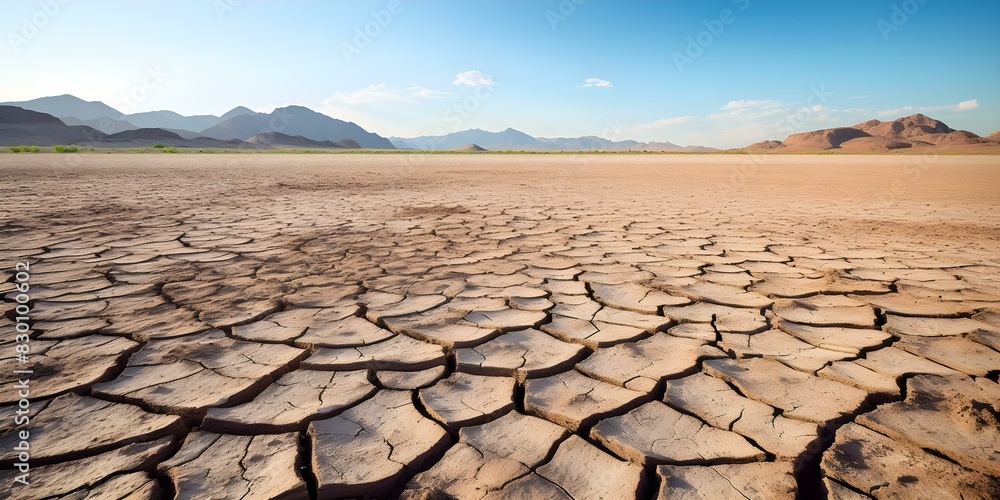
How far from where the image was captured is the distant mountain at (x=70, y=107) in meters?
115

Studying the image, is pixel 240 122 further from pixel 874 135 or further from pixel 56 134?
pixel 874 135

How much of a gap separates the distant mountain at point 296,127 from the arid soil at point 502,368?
373 feet

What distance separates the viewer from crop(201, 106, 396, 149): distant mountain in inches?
4417

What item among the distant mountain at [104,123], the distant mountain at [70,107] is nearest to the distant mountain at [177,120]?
the distant mountain at [70,107]

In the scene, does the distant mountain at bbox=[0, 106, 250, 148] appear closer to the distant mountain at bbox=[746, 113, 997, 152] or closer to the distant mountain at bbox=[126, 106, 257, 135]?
the distant mountain at bbox=[746, 113, 997, 152]

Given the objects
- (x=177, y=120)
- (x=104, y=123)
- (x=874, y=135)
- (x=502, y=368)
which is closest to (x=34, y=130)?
(x=104, y=123)

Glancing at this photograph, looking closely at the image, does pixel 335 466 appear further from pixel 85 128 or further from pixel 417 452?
pixel 85 128

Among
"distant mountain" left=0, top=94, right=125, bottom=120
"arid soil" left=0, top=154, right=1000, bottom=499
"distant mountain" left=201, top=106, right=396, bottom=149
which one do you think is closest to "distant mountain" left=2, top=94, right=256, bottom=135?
"distant mountain" left=0, top=94, right=125, bottom=120

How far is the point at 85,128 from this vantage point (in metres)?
51.0

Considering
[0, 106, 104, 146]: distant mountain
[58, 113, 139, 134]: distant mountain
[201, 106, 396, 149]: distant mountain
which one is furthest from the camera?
[201, 106, 396, 149]: distant mountain

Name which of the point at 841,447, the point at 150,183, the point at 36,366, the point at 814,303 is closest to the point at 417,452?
the point at 841,447

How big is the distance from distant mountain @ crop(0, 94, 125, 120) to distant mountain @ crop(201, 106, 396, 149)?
23.0 meters

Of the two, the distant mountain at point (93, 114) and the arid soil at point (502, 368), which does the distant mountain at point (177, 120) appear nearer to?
the distant mountain at point (93, 114)

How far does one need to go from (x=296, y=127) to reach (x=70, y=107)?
55.3 meters
